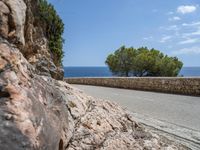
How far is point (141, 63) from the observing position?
36750 millimetres

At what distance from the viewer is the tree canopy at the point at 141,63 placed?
119 ft

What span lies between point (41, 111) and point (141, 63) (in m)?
34.1

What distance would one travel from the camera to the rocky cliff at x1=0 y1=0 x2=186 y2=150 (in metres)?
2.78

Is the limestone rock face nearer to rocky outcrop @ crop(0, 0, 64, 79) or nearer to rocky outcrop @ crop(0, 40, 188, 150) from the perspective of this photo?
rocky outcrop @ crop(0, 40, 188, 150)

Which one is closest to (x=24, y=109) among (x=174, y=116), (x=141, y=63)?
(x=174, y=116)

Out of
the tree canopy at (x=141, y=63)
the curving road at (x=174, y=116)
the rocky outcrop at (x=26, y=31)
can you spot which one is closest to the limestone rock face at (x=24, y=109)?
the rocky outcrop at (x=26, y=31)

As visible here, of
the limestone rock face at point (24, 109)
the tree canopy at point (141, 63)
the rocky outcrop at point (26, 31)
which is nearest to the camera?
→ the limestone rock face at point (24, 109)

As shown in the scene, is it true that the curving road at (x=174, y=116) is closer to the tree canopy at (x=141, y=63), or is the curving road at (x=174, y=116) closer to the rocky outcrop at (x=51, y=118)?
the rocky outcrop at (x=51, y=118)

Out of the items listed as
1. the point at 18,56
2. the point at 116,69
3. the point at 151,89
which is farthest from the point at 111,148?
the point at 116,69

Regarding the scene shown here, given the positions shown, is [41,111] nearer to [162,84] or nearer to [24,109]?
[24,109]

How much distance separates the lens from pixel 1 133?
254 centimetres

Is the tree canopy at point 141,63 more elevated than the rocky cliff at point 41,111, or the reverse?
the tree canopy at point 141,63

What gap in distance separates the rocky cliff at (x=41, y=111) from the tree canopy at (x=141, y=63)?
1222 inches

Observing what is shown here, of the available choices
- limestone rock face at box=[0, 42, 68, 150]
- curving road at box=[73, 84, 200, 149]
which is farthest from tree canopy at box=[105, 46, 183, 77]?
limestone rock face at box=[0, 42, 68, 150]
